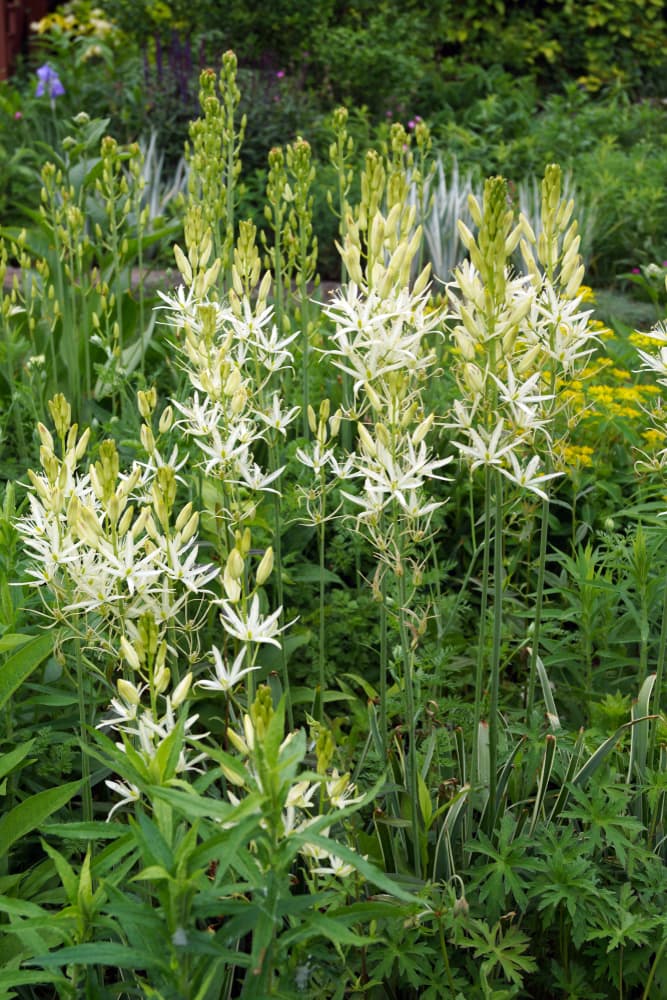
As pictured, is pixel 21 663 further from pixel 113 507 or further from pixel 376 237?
pixel 376 237

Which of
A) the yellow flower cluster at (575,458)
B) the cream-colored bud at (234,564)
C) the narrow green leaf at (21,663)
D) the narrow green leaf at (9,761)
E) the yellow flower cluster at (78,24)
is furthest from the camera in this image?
the yellow flower cluster at (78,24)

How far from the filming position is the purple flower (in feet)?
27.4

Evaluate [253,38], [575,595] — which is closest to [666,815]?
[575,595]

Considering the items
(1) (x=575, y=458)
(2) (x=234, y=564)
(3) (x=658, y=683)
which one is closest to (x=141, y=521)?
(2) (x=234, y=564)

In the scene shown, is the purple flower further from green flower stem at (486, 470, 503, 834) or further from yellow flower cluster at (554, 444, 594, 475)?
green flower stem at (486, 470, 503, 834)

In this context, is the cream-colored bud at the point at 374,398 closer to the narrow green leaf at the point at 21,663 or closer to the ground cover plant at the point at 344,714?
the ground cover plant at the point at 344,714

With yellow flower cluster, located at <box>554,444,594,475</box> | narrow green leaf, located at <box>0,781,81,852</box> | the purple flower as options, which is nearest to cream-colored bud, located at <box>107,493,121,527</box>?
narrow green leaf, located at <box>0,781,81,852</box>

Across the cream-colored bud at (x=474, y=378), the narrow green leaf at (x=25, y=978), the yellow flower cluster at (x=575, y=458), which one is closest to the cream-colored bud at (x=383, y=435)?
the cream-colored bud at (x=474, y=378)

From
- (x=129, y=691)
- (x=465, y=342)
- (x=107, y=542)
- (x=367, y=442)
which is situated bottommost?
(x=129, y=691)

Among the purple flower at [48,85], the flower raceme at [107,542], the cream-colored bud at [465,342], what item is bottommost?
the purple flower at [48,85]

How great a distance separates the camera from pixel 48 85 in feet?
27.5

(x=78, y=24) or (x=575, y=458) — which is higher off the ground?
(x=78, y=24)

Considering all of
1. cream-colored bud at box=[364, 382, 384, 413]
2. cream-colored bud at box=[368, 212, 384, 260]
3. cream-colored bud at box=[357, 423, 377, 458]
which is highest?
cream-colored bud at box=[368, 212, 384, 260]

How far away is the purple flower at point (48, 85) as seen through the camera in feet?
27.4
